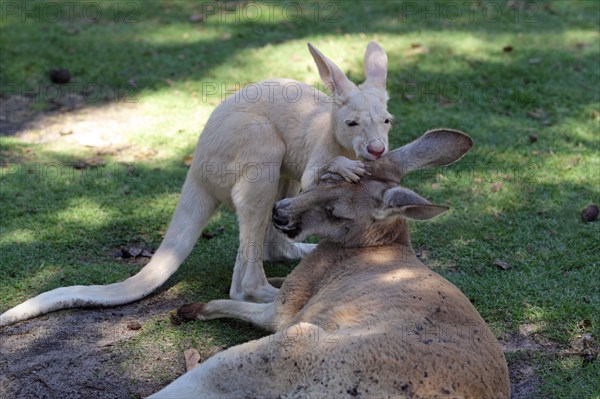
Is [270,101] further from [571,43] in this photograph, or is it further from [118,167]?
[571,43]

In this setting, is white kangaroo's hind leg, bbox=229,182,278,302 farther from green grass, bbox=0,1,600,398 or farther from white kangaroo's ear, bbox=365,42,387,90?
white kangaroo's ear, bbox=365,42,387,90

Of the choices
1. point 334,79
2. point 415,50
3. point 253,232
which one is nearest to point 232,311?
point 253,232

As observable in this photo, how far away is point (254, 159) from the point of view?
4395 millimetres

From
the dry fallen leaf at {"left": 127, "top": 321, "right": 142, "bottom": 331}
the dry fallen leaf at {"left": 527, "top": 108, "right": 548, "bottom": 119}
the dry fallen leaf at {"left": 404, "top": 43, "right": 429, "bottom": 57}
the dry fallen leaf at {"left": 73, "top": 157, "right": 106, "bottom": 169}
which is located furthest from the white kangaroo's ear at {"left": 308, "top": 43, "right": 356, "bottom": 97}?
the dry fallen leaf at {"left": 404, "top": 43, "right": 429, "bottom": 57}

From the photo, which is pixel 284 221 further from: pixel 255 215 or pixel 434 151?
pixel 434 151

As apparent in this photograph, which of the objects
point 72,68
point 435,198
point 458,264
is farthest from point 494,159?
point 72,68

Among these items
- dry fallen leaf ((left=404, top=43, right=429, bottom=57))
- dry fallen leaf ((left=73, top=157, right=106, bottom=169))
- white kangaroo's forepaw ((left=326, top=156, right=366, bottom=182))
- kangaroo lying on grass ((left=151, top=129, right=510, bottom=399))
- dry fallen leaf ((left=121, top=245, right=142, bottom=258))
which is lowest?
dry fallen leaf ((left=121, top=245, right=142, bottom=258))

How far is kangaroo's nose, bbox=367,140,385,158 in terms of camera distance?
13.4 ft

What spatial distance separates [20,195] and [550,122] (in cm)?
434

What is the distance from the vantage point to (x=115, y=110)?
719 centimetres

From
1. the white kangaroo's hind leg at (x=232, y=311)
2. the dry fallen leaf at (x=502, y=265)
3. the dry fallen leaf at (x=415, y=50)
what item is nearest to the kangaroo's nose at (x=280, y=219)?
the white kangaroo's hind leg at (x=232, y=311)

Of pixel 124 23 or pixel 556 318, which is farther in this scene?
pixel 124 23

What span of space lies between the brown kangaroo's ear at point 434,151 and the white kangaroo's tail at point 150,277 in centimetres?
123

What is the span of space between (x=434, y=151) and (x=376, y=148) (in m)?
0.30
